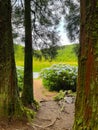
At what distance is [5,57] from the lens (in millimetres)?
7391

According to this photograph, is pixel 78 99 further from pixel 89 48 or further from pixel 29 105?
→ pixel 29 105

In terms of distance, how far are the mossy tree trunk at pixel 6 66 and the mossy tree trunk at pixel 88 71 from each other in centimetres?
283

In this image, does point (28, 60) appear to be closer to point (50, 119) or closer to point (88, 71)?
point (50, 119)

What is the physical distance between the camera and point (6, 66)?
7379 mm

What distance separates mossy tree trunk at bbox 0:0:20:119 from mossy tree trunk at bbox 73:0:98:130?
2834 mm

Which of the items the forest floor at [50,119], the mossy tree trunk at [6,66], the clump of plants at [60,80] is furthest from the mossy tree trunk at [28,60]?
the clump of plants at [60,80]

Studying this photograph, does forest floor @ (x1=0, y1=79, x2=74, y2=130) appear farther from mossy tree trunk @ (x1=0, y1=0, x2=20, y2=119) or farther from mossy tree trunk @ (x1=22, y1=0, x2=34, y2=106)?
mossy tree trunk @ (x1=22, y1=0, x2=34, y2=106)

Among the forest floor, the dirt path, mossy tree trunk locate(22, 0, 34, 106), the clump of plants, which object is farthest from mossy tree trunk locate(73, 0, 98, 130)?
the clump of plants

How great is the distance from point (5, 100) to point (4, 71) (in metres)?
0.62

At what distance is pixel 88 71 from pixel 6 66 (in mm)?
3072

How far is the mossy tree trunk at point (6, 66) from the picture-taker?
7.35m

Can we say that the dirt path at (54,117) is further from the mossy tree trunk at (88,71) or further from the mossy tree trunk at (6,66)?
the mossy tree trunk at (88,71)

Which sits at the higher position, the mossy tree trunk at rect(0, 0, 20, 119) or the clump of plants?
the mossy tree trunk at rect(0, 0, 20, 119)

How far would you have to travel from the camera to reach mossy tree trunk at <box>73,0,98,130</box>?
14.9 feet
